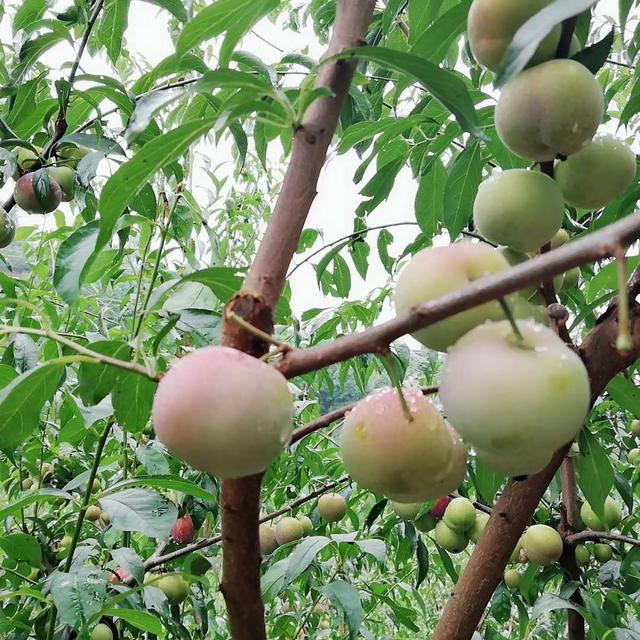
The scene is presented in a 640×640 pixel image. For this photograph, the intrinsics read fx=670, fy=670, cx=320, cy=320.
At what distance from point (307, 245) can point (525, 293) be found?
1.37 metres

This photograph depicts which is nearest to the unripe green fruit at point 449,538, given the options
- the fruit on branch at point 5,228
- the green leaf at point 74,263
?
the green leaf at point 74,263

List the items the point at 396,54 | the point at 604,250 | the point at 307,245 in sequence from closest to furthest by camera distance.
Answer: the point at 604,250 → the point at 396,54 → the point at 307,245

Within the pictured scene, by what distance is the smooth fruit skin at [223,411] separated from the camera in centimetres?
42

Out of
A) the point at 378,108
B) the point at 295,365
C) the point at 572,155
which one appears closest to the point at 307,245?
the point at 378,108

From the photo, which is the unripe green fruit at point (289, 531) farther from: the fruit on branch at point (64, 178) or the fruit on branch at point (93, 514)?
the fruit on branch at point (64, 178)

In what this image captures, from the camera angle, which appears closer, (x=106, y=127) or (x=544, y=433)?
(x=544, y=433)

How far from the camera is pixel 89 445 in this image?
149cm

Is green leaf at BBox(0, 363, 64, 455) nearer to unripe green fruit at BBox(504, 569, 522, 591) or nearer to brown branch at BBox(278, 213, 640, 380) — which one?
brown branch at BBox(278, 213, 640, 380)

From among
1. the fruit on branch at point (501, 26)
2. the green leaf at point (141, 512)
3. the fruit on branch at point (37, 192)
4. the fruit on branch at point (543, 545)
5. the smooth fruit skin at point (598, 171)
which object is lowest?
the fruit on branch at point (543, 545)

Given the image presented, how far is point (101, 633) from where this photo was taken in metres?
1.21

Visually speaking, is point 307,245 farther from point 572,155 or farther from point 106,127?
point 572,155

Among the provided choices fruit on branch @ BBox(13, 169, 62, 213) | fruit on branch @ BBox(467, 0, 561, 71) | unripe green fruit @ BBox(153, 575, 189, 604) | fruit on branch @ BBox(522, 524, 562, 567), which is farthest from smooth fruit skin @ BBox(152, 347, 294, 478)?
unripe green fruit @ BBox(153, 575, 189, 604)

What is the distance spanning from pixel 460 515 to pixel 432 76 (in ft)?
3.26

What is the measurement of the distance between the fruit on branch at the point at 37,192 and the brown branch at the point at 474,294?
938 mm
